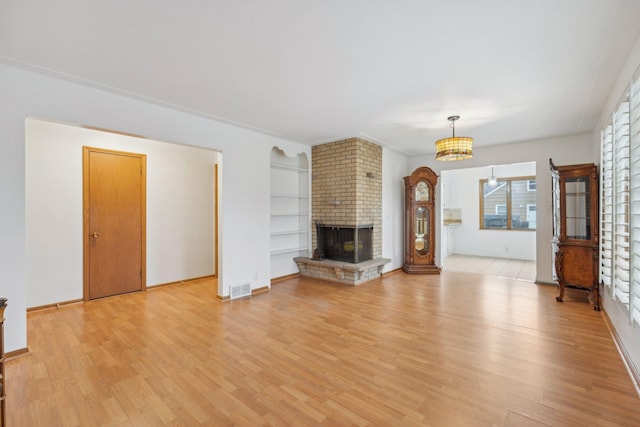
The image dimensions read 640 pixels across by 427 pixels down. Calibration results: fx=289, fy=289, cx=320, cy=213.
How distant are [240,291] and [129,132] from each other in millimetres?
2568

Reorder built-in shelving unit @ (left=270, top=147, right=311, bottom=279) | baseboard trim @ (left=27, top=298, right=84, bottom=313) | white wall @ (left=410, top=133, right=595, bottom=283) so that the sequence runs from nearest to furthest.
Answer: baseboard trim @ (left=27, top=298, right=84, bottom=313) → white wall @ (left=410, top=133, right=595, bottom=283) → built-in shelving unit @ (left=270, top=147, right=311, bottom=279)

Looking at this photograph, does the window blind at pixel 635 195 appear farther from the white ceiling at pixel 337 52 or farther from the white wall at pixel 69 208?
the white wall at pixel 69 208

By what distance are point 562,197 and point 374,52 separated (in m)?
3.69

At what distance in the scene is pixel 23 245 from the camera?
2639 mm

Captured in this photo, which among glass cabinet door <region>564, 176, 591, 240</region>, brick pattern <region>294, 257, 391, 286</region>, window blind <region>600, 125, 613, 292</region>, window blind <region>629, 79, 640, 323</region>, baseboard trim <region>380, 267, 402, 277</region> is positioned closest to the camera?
window blind <region>629, 79, 640, 323</region>

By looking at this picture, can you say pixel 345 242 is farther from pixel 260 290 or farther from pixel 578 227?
pixel 578 227

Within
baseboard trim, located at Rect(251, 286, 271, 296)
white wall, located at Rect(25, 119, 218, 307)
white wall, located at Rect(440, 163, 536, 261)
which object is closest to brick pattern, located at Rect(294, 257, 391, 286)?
baseboard trim, located at Rect(251, 286, 271, 296)

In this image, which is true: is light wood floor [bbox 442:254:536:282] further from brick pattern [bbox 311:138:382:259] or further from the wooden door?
the wooden door

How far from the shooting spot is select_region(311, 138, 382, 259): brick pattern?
515 cm

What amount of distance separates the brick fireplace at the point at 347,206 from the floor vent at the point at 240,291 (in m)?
1.38

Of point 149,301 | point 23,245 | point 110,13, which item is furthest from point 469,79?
point 149,301

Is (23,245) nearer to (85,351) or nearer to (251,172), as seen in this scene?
(85,351)

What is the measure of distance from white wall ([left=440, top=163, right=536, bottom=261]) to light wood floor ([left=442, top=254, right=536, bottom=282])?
30cm

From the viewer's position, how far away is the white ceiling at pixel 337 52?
186 cm
